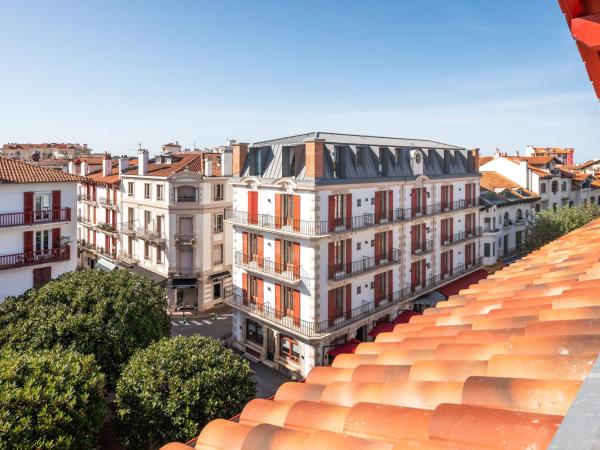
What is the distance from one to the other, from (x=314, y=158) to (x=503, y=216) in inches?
1181

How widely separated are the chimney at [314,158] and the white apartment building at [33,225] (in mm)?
17275

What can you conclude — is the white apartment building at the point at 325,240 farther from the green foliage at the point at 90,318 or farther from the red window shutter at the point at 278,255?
the green foliage at the point at 90,318

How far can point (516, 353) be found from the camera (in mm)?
4152

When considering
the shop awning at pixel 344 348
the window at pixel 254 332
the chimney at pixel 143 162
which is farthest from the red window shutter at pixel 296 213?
the chimney at pixel 143 162

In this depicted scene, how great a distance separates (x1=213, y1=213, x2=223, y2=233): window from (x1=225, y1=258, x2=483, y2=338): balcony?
9.97 m

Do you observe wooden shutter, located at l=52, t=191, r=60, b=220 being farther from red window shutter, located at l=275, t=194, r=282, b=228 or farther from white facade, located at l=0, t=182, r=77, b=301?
red window shutter, located at l=275, t=194, r=282, b=228

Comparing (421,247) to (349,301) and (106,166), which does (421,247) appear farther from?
(106,166)

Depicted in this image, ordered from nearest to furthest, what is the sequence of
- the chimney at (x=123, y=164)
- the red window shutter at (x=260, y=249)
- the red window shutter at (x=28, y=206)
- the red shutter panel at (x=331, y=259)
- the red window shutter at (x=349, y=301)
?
the red shutter panel at (x=331, y=259), the red window shutter at (x=28, y=206), the red window shutter at (x=349, y=301), the red window shutter at (x=260, y=249), the chimney at (x=123, y=164)

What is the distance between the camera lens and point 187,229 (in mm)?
42906

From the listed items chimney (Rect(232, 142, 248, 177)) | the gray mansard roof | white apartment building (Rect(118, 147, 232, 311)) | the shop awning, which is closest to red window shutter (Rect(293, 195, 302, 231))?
the gray mansard roof

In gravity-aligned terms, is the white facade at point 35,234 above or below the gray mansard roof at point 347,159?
below

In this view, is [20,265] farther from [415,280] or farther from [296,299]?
[415,280]

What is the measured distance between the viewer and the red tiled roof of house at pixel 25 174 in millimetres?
29958

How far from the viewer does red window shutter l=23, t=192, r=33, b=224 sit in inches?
1202
